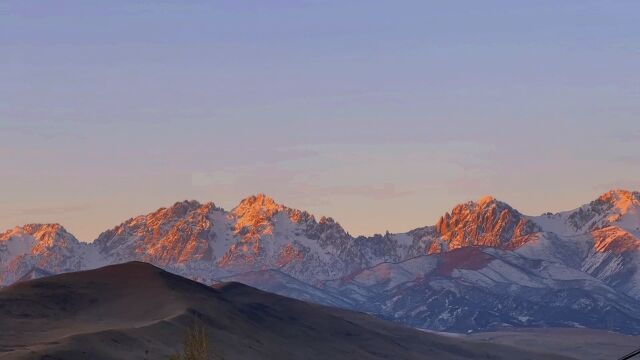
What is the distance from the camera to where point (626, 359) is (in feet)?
282

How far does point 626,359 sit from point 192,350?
47.5 metres

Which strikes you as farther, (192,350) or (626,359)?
(192,350)

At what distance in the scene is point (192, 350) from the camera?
12456cm
